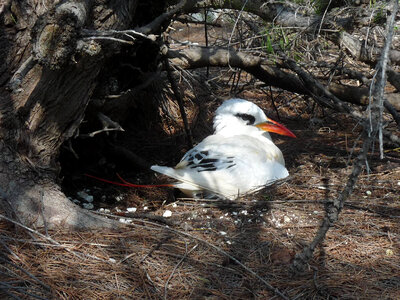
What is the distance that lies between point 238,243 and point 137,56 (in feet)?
6.90

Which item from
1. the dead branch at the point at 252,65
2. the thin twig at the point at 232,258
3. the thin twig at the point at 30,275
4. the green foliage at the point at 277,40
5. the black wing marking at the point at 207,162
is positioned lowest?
the thin twig at the point at 232,258

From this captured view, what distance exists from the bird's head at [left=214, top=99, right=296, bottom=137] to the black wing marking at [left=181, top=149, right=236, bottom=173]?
0.73 m

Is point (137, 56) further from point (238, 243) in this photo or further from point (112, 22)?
point (238, 243)

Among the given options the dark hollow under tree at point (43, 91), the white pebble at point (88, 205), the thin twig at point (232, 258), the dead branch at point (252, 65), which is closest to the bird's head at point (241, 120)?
the dead branch at point (252, 65)

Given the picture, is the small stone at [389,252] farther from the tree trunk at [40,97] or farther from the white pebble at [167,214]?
the tree trunk at [40,97]

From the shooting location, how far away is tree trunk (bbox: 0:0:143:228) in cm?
283

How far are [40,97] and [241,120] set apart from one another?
2196 mm

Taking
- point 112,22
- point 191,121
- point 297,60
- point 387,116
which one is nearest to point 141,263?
point 112,22

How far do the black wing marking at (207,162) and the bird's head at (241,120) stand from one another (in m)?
0.73

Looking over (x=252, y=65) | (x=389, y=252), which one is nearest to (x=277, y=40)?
(x=252, y=65)

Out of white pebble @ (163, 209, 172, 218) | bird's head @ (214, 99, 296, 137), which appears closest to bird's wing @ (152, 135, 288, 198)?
white pebble @ (163, 209, 172, 218)

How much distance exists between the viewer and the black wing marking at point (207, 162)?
4.05 metres

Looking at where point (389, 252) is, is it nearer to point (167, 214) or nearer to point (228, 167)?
point (228, 167)

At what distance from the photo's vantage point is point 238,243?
3.15m
